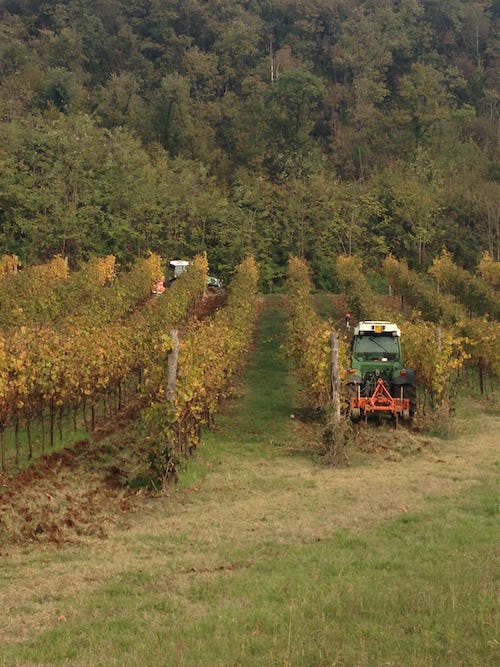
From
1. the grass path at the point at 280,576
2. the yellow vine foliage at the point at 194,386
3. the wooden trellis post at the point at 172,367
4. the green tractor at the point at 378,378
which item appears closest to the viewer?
the grass path at the point at 280,576

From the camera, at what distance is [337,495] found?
10508 millimetres

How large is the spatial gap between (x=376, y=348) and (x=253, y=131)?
5143cm

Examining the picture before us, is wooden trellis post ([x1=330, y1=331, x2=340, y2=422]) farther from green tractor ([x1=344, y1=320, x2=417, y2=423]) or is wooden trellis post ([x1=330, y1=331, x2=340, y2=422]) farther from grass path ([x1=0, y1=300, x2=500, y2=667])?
grass path ([x1=0, y1=300, x2=500, y2=667])

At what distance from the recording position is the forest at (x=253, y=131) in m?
47.3

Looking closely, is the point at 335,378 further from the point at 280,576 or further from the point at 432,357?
the point at 280,576

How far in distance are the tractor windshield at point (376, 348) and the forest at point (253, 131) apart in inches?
1147

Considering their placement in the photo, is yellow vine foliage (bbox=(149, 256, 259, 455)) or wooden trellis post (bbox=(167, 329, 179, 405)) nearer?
yellow vine foliage (bbox=(149, 256, 259, 455))

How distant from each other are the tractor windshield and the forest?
29.1 metres

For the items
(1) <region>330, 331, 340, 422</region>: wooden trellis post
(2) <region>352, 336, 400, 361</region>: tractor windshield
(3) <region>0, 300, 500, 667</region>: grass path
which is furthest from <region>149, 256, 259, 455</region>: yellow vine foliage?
(2) <region>352, 336, 400, 361</region>: tractor windshield

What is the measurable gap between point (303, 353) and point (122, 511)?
8046 mm

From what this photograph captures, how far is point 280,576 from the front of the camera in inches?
282

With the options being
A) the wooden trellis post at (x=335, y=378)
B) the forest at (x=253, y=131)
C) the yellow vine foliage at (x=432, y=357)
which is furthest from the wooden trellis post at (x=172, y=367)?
the forest at (x=253, y=131)

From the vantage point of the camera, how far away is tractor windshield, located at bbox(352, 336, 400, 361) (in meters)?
16.1

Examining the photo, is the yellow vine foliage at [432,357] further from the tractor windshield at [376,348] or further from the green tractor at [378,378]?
the tractor windshield at [376,348]
